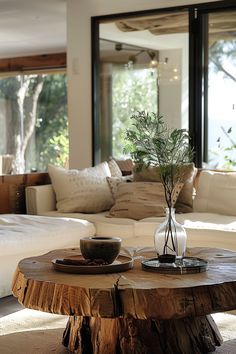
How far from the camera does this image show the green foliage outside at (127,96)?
626 cm

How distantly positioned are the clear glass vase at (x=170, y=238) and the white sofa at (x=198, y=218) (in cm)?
123

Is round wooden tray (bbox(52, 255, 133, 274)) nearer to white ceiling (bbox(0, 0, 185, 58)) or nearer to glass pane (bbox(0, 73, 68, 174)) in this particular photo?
white ceiling (bbox(0, 0, 185, 58))

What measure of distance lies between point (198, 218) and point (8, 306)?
154 cm

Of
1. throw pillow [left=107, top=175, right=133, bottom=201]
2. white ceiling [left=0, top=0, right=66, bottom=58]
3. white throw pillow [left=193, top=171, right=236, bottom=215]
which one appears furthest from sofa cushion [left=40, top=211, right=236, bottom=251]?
white ceiling [left=0, top=0, right=66, bottom=58]

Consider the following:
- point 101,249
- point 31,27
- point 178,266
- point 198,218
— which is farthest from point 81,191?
point 31,27

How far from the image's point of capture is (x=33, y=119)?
1068 cm

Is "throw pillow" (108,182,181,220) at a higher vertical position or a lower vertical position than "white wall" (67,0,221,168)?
lower

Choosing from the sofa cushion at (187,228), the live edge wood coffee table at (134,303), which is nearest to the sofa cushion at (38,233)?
the sofa cushion at (187,228)

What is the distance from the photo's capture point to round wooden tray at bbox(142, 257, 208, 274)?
279cm

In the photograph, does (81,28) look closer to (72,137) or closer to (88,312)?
(72,137)

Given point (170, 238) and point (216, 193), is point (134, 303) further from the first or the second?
point (216, 193)

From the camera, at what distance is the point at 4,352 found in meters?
3.10

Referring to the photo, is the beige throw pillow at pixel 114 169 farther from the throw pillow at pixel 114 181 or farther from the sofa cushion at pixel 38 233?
the sofa cushion at pixel 38 233

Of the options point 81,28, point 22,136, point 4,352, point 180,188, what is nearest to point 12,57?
point 22,136
